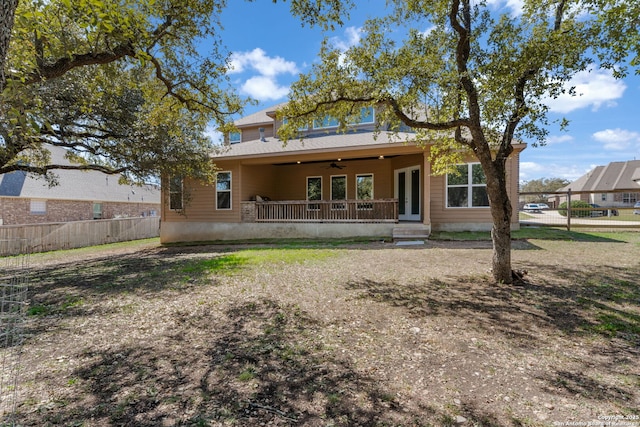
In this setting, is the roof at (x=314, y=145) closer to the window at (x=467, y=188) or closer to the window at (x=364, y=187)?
the window at (x=364, y=187)

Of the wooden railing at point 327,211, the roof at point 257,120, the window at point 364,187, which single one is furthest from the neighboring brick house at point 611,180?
the roof at point 257,120

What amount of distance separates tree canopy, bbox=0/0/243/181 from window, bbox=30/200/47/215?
404 inches

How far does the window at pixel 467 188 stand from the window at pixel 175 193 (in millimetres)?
11083

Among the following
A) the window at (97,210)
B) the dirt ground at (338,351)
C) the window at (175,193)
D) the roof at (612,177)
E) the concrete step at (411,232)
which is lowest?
the dirt ground at (338,351)

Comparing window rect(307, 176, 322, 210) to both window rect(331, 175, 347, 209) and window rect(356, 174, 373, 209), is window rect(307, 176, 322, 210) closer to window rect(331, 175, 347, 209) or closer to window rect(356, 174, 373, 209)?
window rect(331, 175, 347, 209)

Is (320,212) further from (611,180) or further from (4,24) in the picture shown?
(611,180)

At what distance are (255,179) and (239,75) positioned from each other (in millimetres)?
5979

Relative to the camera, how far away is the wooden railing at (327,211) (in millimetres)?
11844

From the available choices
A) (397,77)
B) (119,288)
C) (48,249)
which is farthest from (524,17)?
(48,249)

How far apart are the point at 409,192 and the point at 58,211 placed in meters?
21.8

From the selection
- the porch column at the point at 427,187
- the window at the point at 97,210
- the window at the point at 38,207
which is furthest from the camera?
the window at the point at 97,210

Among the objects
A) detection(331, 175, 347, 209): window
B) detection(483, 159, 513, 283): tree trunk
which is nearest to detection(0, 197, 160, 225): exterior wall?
detection(331, 175, 347, 209): window

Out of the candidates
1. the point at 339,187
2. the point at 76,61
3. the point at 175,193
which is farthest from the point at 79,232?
the point at 76,61

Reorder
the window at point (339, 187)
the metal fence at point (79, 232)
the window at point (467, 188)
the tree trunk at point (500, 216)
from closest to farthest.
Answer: the tree trunk at point (500, 216)
the window at point (467, 188)
the metal fence at point (79, 232)
the window at point (339, 187)
